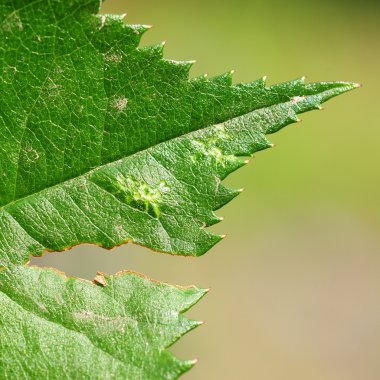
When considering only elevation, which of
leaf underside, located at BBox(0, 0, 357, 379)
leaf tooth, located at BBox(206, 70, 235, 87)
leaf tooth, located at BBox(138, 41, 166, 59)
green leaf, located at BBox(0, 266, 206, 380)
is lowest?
green leaf, located at BBox(0, 266, 206, 380)

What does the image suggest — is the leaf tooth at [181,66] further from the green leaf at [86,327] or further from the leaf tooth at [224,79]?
the green leaf at [86,327]

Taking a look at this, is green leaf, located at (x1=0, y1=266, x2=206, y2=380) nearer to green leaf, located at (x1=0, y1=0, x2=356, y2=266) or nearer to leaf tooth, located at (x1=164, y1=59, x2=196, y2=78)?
green leaf, located at (x1=0, y1=0, x2=356, y2=266)

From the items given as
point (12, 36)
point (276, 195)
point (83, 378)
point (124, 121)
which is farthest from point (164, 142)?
point (276, 195)

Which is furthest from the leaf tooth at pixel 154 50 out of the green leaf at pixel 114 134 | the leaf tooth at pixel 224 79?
the leaf tooth at pixel 224 79

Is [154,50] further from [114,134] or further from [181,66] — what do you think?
[114,134]

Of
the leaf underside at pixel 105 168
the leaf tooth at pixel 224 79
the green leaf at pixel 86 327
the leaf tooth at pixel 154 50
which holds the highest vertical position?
the leaf tooth at pixel 154 50

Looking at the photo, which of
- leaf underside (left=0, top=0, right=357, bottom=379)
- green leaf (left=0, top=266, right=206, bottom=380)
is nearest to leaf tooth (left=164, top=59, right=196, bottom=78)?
leaf underside (left=0, top=0, right=357, bottom=379)

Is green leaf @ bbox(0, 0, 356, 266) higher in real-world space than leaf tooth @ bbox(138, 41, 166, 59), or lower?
lower
